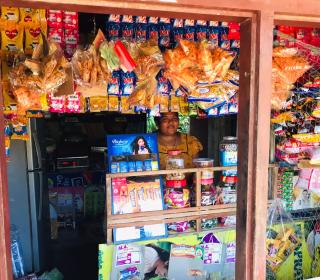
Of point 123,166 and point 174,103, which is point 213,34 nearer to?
point 174,103

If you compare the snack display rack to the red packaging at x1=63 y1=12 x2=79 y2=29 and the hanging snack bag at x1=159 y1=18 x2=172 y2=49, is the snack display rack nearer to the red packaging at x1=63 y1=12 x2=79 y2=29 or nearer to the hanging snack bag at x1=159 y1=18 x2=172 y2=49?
the hanging snack bag at x1=159 y1=18 x2=172 y2=49

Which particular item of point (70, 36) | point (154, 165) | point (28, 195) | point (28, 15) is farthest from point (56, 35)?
point (28, 195)

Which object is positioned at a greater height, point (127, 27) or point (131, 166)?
point (127, 27)

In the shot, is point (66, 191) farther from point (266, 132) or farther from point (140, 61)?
point (266, 132)

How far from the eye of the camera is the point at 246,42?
1142mm

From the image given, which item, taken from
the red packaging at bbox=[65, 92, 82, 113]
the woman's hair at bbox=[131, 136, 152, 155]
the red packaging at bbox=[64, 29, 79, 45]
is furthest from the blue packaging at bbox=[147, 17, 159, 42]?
the woman's hair at bbox=[131, 136, 152, 155]

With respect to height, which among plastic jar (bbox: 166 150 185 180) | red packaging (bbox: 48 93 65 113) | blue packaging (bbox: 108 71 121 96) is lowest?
plastic jar (bbox: 166 150 185 180)

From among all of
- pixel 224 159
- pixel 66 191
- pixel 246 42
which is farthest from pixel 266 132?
pixel 66 191

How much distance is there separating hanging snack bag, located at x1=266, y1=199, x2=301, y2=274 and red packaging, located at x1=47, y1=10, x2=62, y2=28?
1954 millimetres

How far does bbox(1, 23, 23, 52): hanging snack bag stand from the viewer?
180cm

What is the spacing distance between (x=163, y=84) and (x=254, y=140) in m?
1.08

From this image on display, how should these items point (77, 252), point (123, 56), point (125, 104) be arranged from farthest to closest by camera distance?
point (77, 252), point (125, 104), point (123, 56)

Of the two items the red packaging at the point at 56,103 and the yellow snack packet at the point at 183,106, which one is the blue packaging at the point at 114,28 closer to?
the red packaging at the point at 56,103

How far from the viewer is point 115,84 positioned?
2016 mm
